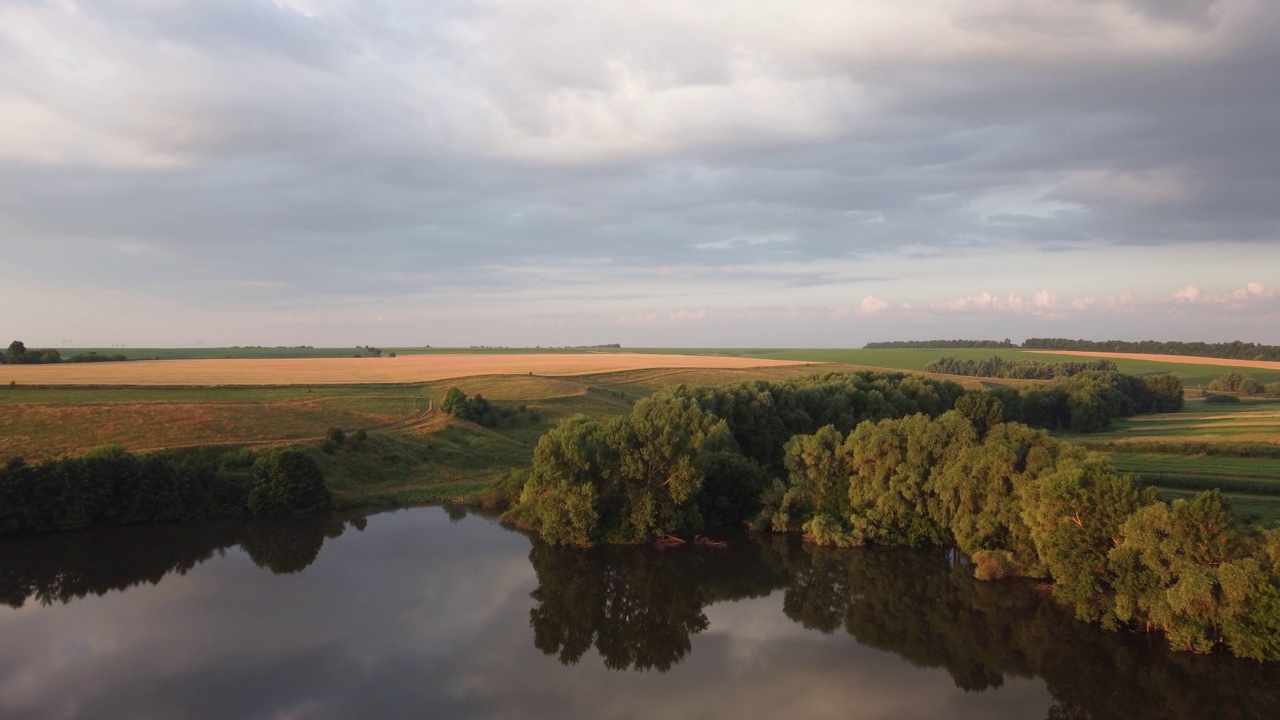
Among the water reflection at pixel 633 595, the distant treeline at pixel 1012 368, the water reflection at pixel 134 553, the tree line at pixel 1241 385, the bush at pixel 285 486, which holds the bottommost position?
the water reflection at pixel 633 595

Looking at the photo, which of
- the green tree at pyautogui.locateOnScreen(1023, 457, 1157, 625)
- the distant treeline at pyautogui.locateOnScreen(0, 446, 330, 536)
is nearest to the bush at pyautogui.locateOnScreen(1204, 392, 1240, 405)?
the green tree at pyautogui.locateOnScreen(1023, 457, 1157, 625)

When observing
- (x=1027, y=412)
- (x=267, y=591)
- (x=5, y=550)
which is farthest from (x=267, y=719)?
(x=1027, y=412)

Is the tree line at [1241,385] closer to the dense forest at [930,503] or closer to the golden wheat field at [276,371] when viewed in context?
the golden wheat field at [276,371]

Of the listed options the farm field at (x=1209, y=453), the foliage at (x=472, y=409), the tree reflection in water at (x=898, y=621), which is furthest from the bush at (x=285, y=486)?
the farm field at (x=1209, y=453)

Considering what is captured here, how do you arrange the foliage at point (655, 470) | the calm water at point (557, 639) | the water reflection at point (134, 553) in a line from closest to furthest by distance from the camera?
the calm water at point (557, 639) → the water reflection at point (134, 553) → the foliage at point (655, 470)

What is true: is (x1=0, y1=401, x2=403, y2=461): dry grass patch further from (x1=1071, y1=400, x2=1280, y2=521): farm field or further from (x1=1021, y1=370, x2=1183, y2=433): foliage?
(x1=1021, y1=370, x2=1183, y2=433): foliage

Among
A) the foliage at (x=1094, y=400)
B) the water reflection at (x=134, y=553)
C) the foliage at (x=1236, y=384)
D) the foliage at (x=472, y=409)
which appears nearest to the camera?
the water reflection at (x=134, y=553)
